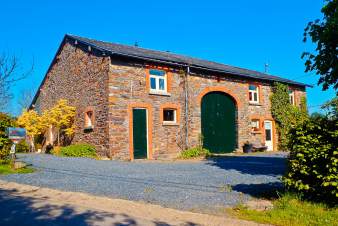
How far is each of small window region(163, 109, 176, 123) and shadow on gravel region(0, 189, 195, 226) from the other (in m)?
13.0

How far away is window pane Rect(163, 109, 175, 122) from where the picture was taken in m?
19.8

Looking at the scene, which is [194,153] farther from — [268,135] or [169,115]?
[268,135]

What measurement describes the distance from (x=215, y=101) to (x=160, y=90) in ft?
14.0

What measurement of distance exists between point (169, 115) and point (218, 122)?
392 cm

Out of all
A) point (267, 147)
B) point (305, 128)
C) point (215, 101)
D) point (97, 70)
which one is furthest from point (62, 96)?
point (305, 128)

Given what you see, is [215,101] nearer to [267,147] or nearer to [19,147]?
[267,147]

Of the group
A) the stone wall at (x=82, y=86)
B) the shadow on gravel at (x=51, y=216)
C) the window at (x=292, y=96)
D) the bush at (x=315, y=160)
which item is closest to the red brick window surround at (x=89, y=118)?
the stone wall at (x=82, y=86)

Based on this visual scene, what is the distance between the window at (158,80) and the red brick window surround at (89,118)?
11.2ft

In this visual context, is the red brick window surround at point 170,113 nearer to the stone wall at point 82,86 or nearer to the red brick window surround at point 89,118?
the stone wall at point 82,86

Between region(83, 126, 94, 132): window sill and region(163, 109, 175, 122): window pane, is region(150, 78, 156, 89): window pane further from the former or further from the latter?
region(83, 126, 94, 132): window sill

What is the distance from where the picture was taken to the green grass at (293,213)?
19.1 ft

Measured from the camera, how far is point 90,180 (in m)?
10.2

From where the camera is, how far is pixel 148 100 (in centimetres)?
1873

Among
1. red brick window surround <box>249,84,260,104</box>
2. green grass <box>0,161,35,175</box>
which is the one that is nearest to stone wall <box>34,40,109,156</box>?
green grass <box>0,161,35,175</box>
